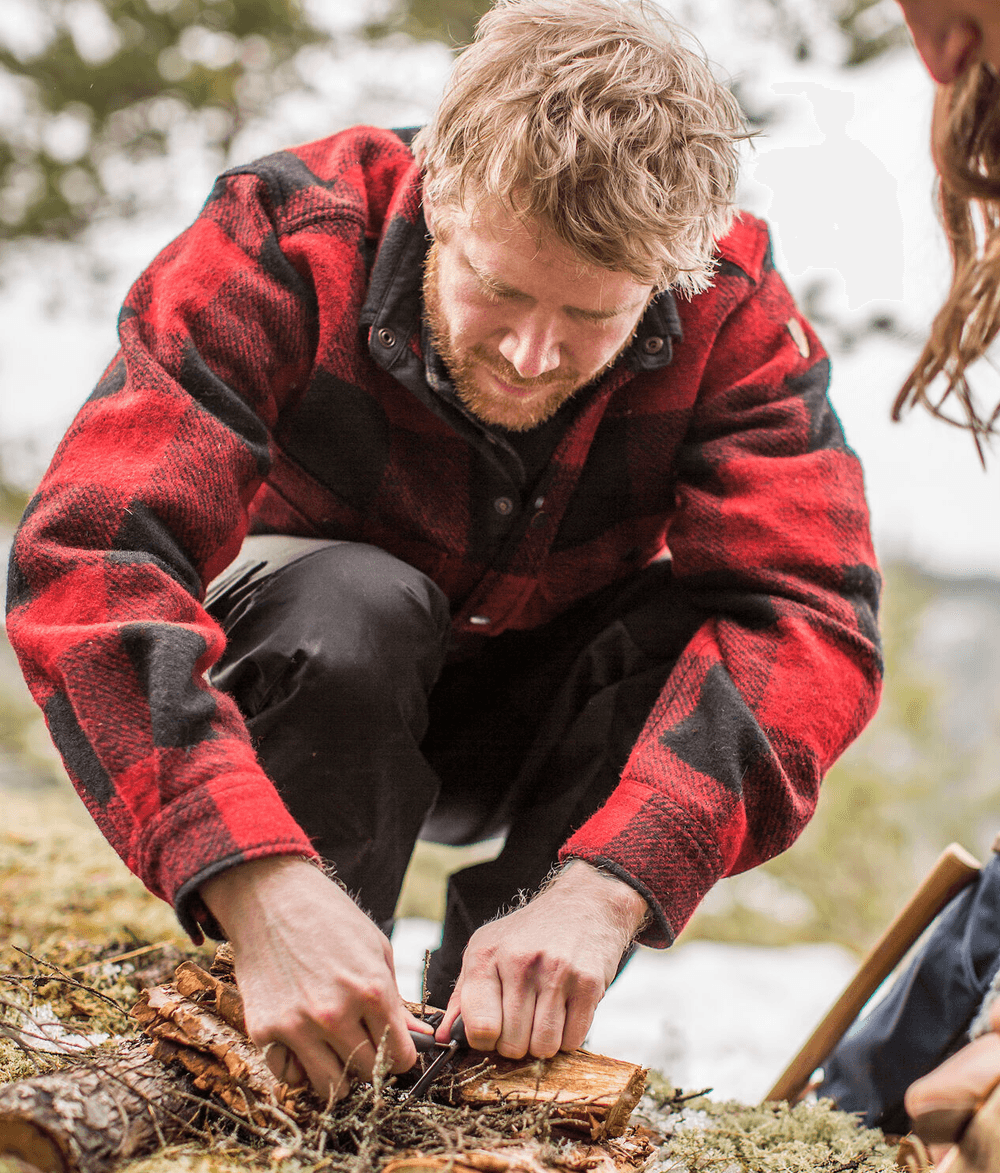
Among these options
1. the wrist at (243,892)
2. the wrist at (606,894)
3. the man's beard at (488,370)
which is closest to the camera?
the wrist at (243,892)

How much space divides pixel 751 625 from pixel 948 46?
0.74 metres

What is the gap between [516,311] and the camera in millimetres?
1245

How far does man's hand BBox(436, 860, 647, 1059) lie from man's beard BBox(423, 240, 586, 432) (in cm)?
67

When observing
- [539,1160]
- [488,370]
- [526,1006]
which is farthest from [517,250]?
[539,1160]

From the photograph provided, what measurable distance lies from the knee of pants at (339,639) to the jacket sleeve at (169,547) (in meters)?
0.13

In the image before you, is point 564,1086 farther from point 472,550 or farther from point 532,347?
point 532,347

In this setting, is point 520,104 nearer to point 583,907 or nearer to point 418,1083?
point 583,907

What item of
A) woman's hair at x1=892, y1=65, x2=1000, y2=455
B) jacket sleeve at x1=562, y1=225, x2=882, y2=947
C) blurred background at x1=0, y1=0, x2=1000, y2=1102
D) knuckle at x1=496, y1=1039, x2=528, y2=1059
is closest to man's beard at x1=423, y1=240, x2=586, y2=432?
jacket sleeve at x1=562, y1=225, x2=882, y2=947

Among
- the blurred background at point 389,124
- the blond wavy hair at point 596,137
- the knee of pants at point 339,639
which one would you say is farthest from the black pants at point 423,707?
the blurred background at point 389,124

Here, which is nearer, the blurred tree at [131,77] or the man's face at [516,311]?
the man's face at [516,311]

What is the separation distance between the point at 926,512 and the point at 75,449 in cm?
582

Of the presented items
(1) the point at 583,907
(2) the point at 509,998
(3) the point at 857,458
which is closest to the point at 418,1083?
(2) the point at 509,998

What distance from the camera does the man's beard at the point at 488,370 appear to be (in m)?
1.29

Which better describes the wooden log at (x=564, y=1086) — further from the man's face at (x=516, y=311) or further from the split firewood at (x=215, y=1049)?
the man's face at (x=516, y=311)
